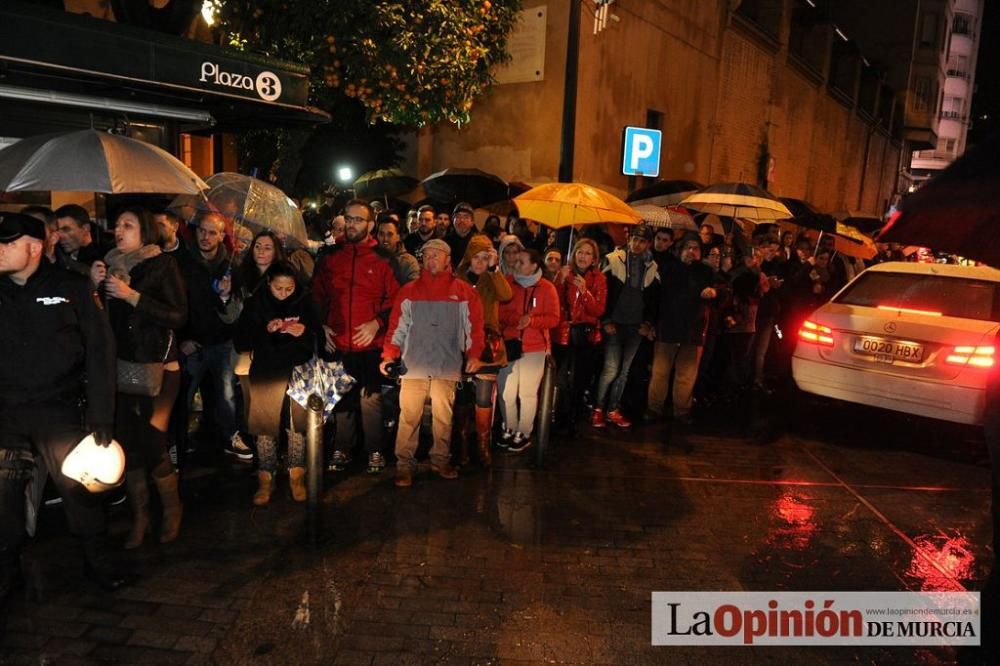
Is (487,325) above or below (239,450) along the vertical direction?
above

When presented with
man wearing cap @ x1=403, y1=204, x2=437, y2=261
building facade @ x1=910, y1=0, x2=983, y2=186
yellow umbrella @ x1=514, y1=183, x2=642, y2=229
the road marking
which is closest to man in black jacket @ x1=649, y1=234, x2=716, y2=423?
yellow umbrella @ x1=514, y1=183, x2=642, y2=229

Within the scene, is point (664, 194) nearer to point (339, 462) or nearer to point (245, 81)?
point (245, 81)

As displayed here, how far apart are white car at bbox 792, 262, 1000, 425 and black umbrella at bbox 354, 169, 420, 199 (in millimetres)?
5923

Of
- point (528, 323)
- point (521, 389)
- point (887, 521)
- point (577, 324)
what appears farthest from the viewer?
point (577, 324)

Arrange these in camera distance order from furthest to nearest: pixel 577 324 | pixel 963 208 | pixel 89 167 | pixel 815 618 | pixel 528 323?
1. pixel 577 324
2. pixel 528 323
3. pixel 89 167
4. pixel 815 618
5. pixel 963 208

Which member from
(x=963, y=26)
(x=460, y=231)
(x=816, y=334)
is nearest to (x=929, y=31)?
(x=963, y=26)

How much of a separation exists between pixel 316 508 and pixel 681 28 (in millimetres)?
15155

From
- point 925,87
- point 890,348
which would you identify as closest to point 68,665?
point 890,348

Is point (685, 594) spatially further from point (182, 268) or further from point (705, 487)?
point (182, 268)

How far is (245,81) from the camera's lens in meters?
6.08

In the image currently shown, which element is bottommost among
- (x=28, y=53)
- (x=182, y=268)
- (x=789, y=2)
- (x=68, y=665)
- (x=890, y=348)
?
(x=68, y=665)

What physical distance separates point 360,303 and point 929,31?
47416 mm

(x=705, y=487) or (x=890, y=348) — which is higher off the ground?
(x=890, y=348)

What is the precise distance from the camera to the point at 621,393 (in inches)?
303
